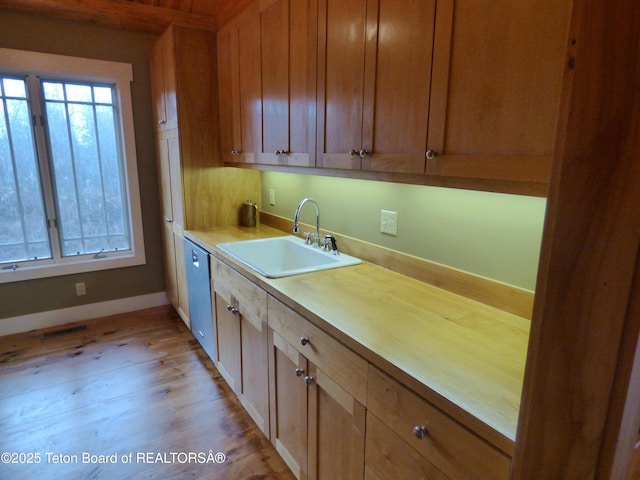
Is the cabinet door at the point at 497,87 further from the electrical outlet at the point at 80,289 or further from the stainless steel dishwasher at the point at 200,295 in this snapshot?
the electrical outlet at the point at 80,289

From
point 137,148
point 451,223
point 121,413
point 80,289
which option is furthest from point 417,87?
Answer: point 80,289

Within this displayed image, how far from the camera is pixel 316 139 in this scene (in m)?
Answer: 1.70

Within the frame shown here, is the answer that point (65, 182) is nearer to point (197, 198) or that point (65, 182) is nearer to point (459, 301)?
point (197, 198)

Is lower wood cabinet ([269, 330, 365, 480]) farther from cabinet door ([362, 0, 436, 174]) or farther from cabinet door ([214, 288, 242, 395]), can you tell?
cabinet door ([362, 0, 436, 174])

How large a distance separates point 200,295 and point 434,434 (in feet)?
6.44

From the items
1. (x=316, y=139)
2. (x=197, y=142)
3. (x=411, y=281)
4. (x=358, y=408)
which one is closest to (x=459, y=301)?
(x=411, y=281)

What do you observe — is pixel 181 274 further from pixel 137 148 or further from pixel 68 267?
pixel 137 148

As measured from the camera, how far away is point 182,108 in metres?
2.62

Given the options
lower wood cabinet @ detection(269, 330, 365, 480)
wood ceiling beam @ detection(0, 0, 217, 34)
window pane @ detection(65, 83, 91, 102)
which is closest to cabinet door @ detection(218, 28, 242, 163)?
wood ceiling beam @ detection(0, 0, 217, 34)

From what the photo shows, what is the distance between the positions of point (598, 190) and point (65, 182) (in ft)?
11.9

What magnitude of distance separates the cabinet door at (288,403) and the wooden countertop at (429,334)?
0.22m

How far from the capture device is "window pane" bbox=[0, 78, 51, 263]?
2855mm

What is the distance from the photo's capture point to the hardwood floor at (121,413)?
1.77 metres

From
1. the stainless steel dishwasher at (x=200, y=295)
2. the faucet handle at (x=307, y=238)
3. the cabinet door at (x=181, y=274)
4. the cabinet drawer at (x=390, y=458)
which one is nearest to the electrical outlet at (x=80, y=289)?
the cabinet door at (x=181, y=274)
